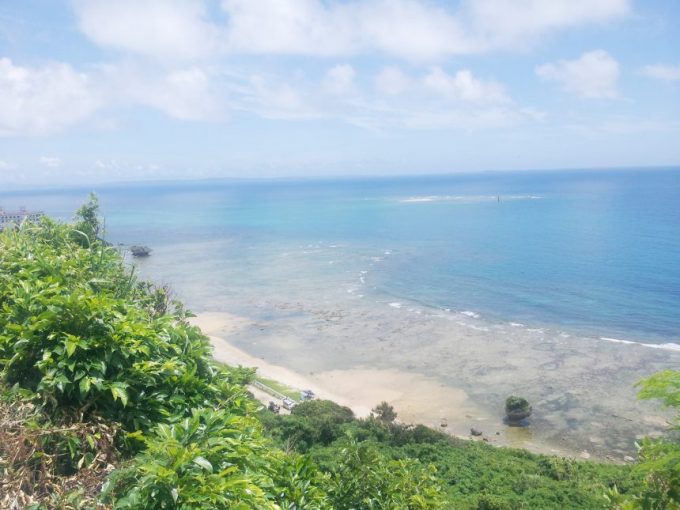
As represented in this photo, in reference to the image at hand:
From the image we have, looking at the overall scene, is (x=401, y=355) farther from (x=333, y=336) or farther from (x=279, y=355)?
(x=279, y=355)

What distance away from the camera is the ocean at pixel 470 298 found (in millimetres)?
35688

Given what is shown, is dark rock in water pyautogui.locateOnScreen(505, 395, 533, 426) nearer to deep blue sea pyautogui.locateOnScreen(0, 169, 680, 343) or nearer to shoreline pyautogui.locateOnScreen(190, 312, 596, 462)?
shoreline pyautogui.locateOnScreen(190, 312, 596, 462)

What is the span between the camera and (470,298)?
52.3 meters

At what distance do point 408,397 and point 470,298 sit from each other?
861 inches

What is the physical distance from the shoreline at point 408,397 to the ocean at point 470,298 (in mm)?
1270

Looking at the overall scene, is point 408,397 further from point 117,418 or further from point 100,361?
point 100,361

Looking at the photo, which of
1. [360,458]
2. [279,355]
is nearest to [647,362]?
[279,355]

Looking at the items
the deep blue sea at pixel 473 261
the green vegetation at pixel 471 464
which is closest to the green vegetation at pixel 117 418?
the green vegetation at pixel 471 464

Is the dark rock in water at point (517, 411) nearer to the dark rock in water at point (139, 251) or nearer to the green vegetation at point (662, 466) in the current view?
the green vegetation at point (662, 466)

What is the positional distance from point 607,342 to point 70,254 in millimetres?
40588

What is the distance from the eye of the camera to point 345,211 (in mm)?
146250

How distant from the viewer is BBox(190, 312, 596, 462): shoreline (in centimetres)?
2819

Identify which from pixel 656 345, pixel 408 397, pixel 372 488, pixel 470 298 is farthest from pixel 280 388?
pixel 656 345

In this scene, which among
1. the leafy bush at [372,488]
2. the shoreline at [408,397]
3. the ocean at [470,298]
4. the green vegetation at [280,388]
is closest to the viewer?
the leafy bush at [372,488]
